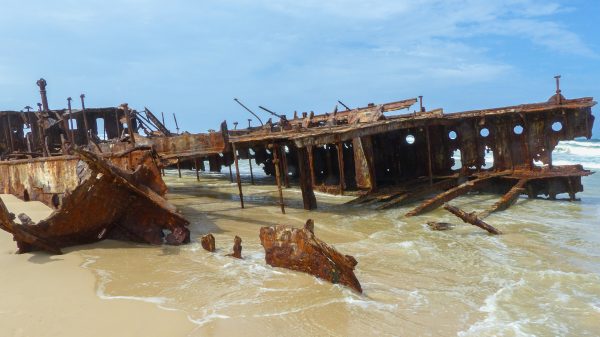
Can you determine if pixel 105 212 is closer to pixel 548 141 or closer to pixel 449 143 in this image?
pixel 449 143

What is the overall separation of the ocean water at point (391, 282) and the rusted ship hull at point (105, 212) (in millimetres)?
289

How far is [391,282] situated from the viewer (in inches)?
217

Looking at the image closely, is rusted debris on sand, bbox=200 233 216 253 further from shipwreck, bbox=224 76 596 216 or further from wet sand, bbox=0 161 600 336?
shipwreck, bbox=224 76 596 216

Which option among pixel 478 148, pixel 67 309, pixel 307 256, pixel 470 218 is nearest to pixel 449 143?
pixel 478 148

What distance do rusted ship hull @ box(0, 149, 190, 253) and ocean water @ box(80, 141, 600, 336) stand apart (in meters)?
0.29

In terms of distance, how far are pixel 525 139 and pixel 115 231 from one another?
11433 mm

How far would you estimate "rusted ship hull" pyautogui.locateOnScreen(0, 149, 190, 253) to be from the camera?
6396mm

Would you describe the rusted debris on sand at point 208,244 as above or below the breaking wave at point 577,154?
above

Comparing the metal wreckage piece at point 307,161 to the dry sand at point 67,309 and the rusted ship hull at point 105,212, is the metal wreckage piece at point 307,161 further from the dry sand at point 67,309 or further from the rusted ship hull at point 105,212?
the dry sand at point 67,309

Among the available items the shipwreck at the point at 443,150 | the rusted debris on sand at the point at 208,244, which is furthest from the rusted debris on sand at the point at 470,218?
the rusted debris on sand at the point at 208,244

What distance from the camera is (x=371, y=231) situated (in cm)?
889

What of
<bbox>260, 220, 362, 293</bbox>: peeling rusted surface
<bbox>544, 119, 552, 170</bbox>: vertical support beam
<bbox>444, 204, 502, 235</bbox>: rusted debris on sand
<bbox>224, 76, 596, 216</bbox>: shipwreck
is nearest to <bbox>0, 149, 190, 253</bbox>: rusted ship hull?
<bbox>260, 220, 362, 293</bbox>: peeling rusted surface

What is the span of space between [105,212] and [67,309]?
2.93 m

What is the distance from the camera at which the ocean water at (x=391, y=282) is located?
422 cm
